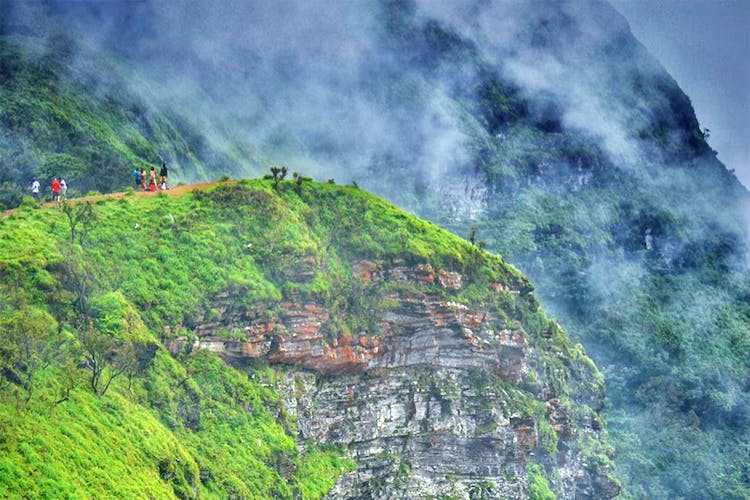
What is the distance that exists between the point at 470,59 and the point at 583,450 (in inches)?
2792

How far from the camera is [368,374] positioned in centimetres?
5412

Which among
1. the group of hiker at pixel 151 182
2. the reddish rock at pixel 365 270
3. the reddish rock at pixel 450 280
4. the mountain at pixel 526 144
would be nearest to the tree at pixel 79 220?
the group of hiker at pixel 151 182

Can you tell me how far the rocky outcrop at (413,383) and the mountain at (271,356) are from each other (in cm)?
10

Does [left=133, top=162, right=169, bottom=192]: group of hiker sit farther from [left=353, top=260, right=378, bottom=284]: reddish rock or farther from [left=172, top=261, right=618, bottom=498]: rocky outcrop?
[left=353, top=260, right=378, bottom=284]: reddish rock

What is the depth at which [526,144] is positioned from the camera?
408 feet

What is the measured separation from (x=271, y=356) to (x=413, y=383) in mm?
8874

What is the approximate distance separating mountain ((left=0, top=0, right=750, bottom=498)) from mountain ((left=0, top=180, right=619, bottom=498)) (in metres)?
21.5

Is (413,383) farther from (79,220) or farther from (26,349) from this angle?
(26,349)

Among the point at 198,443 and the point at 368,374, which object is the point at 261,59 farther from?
the point at 198,443

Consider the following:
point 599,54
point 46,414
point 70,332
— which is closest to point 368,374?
point 70,332

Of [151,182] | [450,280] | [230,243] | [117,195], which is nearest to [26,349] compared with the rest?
[230,243]

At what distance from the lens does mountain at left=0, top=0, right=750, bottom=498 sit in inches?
3565

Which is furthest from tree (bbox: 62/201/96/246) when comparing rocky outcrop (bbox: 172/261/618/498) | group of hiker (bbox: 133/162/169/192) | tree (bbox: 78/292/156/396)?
group of hiker (bbox: 133/162/169/192)

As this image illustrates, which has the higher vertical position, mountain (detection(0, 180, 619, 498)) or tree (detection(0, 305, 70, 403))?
mountain (detection(0, 180, 619, 498))
